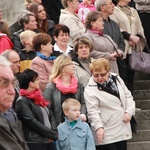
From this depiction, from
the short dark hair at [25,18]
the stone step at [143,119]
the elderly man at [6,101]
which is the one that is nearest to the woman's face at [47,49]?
the short dark hair at [25,18]

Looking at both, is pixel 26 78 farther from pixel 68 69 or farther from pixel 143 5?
pixel 143 5

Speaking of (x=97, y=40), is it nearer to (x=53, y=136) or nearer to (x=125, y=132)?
(x=125, y=132)

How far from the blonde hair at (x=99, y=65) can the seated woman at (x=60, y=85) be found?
0.25 m

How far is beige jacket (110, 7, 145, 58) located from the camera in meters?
10.2

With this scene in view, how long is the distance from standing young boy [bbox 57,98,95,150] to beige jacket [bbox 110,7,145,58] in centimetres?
307

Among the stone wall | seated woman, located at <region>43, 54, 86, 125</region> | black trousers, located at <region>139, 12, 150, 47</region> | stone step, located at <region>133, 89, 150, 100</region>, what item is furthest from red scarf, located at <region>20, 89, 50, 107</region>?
the stone wall

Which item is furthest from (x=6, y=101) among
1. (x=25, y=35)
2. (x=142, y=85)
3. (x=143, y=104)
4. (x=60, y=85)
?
(x=142, y=85)

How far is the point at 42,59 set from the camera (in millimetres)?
8156

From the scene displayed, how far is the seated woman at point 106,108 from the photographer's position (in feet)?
25.6

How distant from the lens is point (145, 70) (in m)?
10.0

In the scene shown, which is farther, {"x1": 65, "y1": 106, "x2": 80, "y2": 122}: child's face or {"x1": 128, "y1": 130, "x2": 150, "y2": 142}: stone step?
{"x1": 128, "y1": 130, "x2": 150, "y2": 142}: stone step

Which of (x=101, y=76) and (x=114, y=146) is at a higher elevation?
(x=101, y=76)

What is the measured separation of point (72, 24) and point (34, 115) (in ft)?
10.8

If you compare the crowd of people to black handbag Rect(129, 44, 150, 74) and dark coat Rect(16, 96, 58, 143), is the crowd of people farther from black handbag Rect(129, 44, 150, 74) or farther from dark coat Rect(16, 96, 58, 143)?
black handbag Rect(129, 44, 150, 74)
